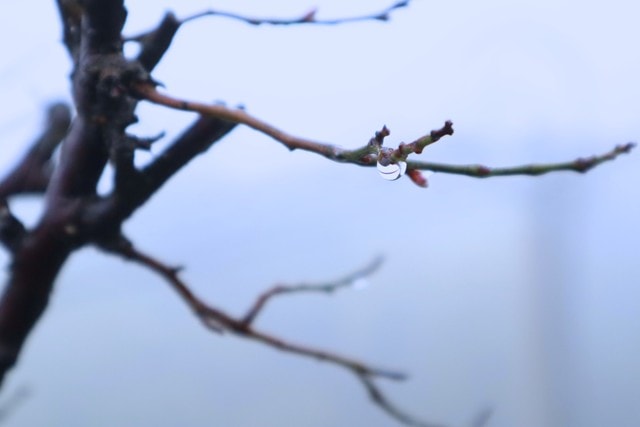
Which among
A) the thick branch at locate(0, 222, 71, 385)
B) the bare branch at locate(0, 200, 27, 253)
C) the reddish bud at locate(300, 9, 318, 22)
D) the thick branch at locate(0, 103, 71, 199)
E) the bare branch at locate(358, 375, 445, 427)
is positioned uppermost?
the reddish bud at locate(300, 9, 318, 22)

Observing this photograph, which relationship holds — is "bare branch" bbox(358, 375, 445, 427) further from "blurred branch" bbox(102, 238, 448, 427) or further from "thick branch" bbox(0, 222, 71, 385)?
"thick branch" bbox(0, 222, 71, 385)

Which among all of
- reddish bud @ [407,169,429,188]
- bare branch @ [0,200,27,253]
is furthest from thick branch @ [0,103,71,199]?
reddish bud @ [407,169,429,188]

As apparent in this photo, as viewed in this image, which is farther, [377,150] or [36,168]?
[36,168]

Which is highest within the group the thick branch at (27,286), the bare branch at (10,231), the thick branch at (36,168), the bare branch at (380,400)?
the bare branch at (10,231)

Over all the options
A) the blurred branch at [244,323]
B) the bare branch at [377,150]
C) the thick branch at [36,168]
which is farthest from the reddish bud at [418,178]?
the thick branch at [36,168]

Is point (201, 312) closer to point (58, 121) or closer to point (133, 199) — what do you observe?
point (133, 199)

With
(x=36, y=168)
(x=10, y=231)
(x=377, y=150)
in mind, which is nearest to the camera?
(x=377, y=150)

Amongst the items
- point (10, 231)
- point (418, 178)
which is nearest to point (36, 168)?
point (10, 231)

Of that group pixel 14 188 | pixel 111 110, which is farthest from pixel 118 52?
pixel 14 188

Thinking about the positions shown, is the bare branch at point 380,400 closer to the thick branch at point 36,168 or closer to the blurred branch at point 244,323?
the blurred branch at point 244,323

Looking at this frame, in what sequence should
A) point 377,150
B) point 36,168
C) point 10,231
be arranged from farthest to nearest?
point 36,168 → point 10,231 → point 377,150

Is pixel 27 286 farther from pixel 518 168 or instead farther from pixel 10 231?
pixel 518 168
